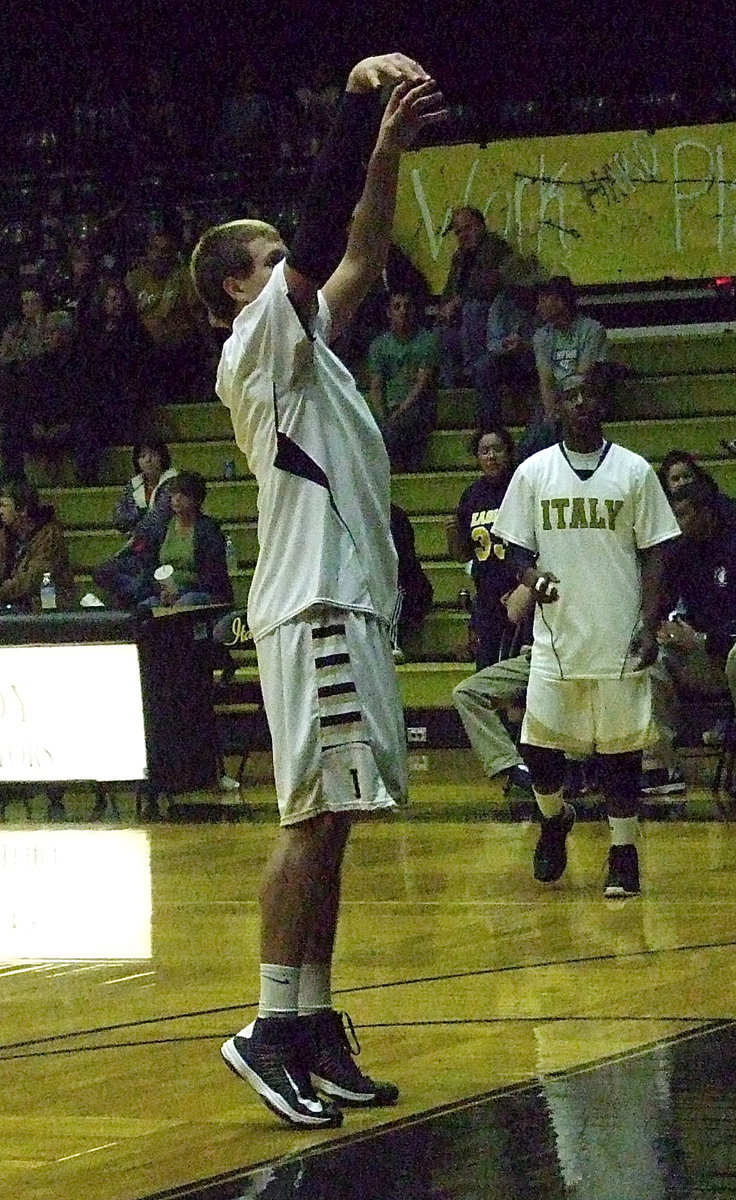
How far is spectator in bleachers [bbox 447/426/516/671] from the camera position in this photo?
37.5 feet

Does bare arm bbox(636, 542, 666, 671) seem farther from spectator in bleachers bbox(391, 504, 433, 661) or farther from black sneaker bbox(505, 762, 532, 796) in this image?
spectator in bleachers bbox(391, 504, 433, 661)

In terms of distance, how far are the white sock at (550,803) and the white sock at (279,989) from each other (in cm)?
363

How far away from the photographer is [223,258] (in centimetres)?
439

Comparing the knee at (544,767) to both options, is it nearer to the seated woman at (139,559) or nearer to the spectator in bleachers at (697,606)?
the spectator in bleachers at (697,606)

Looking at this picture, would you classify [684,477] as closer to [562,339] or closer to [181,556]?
[181,556]

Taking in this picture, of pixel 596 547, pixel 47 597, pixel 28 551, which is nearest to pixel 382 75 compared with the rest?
pixel 596 547

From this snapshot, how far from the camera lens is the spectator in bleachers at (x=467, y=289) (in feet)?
48.3

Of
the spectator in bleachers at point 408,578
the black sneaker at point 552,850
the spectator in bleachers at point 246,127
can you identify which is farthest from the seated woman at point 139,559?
the black sneaker at point 552,850

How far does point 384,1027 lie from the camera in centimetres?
516

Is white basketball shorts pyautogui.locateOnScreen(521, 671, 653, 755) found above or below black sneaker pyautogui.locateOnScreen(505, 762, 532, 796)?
above

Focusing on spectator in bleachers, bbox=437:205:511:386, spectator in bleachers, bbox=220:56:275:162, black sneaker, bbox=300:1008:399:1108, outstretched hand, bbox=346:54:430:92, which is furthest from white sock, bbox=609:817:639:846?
spectator in bleachers, bbox=220:56:275:162

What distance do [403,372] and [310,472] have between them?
10442 mm

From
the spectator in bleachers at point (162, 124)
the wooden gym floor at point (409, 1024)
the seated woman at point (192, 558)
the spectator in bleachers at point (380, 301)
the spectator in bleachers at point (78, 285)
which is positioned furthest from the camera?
the spectator in bleachers at point (162, 124)

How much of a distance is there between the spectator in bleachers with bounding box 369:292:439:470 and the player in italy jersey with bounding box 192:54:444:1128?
33.5 feet
